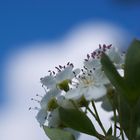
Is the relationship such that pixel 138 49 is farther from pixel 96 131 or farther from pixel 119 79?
pixel 96 131

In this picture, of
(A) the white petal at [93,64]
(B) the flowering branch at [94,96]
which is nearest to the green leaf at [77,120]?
(B) the flowering branch at [94,96]

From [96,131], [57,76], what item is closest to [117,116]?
[96,131]

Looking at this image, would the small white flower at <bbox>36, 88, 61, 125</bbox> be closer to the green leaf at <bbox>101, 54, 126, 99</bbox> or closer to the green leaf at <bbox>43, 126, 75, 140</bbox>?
the green leaf at <bbox>43, 126, 75, 140</bbox>

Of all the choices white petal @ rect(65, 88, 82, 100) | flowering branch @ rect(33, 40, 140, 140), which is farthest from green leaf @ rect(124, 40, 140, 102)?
white petal @ rect(65, 88, 82, 100)

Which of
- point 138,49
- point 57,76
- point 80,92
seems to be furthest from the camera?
point 57,76

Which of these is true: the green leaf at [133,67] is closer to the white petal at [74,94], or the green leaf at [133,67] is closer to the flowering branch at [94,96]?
the flowering branch at [94,96]

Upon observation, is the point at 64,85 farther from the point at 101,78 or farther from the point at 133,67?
the point at 133,67

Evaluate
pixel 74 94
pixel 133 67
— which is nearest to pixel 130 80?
pixel 133 67
